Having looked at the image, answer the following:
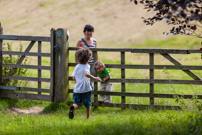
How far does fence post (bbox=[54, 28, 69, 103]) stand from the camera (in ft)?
25.6

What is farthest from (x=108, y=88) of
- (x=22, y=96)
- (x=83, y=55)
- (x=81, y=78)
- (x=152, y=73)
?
(x=22, y=96)

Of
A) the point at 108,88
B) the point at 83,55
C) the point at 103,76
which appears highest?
the point at 83,55

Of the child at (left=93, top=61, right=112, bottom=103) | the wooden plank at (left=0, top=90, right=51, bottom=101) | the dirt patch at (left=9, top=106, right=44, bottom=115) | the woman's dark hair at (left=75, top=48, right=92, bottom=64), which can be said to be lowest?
the dirt patch at (left=9, top=106, right=44, bottom=115)

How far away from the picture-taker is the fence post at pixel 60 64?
25.6 ft

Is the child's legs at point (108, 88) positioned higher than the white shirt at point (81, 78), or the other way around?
the white shirt at point (81, 78)

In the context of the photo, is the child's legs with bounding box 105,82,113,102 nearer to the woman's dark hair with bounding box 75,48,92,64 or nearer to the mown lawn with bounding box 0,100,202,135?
the woman's dark hair with bounding box 75,48,92,64

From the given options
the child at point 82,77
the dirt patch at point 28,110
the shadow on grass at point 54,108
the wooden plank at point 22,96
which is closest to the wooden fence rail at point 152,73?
the shadow on grass at point 54,108

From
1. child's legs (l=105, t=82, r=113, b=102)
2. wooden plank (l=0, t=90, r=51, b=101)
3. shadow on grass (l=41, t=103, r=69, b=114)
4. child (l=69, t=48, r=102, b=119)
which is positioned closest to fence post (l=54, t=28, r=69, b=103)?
shadow on grass (l=41, t=103, r=69, b=114)

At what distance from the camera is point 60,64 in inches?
310

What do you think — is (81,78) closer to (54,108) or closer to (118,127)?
(54,108)

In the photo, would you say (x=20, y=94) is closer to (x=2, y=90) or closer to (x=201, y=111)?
(x=2, y=90)

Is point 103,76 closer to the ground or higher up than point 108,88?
higher up

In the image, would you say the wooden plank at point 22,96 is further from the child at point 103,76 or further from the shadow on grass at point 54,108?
the child at point 103,76

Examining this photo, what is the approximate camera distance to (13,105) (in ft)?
27.6
